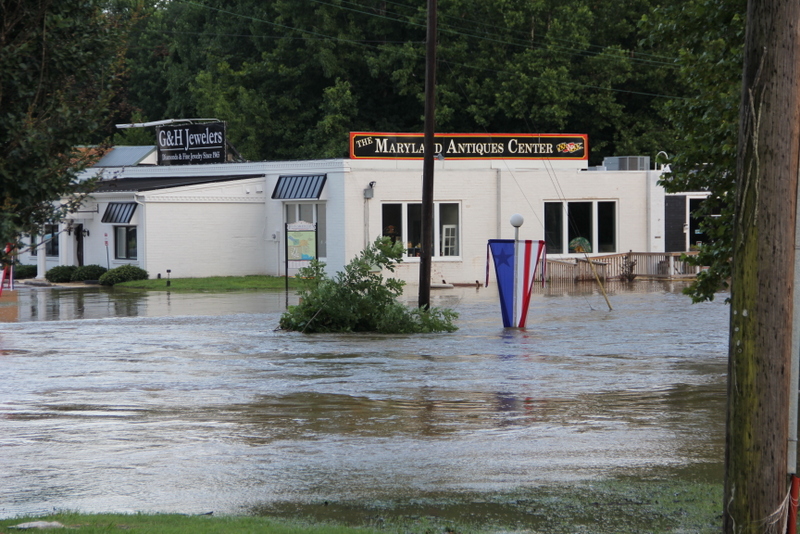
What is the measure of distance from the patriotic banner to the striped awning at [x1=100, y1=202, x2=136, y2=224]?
19840mm

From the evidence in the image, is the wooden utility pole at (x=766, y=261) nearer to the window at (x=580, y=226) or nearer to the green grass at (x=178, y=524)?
the green grass at (x=178, y=524)

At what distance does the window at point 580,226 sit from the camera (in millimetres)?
38375

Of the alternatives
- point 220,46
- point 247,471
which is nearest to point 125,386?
point 247,471

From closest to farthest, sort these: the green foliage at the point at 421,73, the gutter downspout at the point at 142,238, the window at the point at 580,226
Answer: the gutter downspout at the point at 142,238 → the window at the point at 580,226 → the green foliage at the point at 421,73

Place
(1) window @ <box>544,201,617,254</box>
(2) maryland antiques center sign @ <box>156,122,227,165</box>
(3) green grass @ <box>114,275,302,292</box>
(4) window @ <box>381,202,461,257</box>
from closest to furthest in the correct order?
(3) green grass @ <box>114,275,302,292</box> < (4) window @ <box>381,202,461,257</box> < (1) window @ <box>544,201,617,254</box> < (2) maryland antiques center sign @ <box>156,122,227,165</box>

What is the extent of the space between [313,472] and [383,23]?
4875 centimetres

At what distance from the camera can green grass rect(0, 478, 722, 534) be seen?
7535 millimetres

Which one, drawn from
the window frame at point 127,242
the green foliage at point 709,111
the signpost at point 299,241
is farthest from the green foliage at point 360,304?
the window frame at point 127,242

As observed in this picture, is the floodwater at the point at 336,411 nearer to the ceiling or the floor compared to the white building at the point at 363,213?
nearer to the floor

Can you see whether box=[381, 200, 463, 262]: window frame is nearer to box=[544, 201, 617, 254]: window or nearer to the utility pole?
box=[544, 201, 617, 254]: window

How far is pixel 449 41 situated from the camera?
54.1 m

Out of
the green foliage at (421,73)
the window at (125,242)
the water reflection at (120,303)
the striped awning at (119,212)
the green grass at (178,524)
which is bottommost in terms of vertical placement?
the green grass at (178,524)

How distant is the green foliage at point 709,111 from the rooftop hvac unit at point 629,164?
28.5 meters

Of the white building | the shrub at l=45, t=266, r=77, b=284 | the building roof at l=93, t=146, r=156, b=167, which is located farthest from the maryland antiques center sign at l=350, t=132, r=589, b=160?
the building roof at l=93, t=146, r=156, b=167
